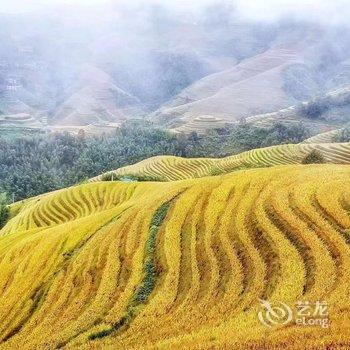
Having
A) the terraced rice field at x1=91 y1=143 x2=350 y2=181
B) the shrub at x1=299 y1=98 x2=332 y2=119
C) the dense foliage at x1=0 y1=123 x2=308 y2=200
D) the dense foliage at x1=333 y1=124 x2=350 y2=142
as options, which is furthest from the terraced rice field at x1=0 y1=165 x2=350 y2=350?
the shrub at x1=299 y1=98 x2=332 y2=119

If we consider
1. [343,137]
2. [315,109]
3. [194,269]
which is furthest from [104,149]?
[194,269]

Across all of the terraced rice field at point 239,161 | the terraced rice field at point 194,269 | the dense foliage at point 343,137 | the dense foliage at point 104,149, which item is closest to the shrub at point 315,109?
the dense foliage at point 104,149

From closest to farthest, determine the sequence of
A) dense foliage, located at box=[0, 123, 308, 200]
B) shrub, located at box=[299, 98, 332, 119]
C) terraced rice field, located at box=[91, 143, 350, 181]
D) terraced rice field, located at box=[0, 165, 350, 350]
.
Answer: terraced rice field, located at box=[0, 165, 350, 350] → terraced rice field, located at box=[91, 143, 350, 181] → dense foliage, located at box=[0, 123, 308, 200] → shrub, located at box=[299, 98, 332, 119]

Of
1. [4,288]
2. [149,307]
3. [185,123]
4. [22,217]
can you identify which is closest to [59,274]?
[4,288]

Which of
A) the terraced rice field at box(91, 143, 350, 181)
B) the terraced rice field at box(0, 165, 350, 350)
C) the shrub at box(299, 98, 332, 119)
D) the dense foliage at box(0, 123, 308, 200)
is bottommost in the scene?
the terraced rice field at box(0, 165, 350, 350)

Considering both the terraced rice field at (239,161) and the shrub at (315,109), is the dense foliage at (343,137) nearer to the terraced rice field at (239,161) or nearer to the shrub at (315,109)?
the terraced rice field at (239,161)

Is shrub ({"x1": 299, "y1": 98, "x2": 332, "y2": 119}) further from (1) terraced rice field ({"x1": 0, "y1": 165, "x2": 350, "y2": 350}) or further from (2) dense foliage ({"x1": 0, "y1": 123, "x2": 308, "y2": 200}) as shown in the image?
(1) terraced rice field ({"x1": 0, "y1": 165, "x2": 350, "y2": 350})
